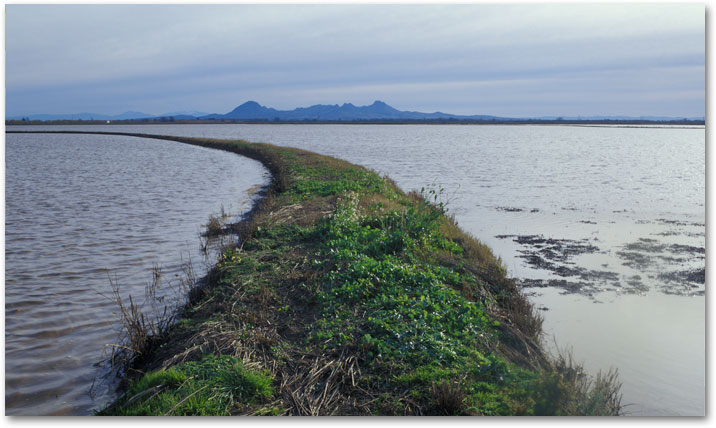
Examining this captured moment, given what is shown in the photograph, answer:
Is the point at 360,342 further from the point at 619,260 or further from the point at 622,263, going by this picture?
the point at 619,260

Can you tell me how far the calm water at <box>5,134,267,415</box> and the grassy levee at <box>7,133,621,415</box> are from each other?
117cm

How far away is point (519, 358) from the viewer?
295 inches

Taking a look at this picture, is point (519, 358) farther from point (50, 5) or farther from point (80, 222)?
point (80, 222)

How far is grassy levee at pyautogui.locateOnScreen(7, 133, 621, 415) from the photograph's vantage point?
19.7ft

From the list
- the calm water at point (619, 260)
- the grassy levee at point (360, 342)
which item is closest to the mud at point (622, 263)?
the calm water at point (619, 260)

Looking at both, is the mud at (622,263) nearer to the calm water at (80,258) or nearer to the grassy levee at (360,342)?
the grassy levee at (360,342)

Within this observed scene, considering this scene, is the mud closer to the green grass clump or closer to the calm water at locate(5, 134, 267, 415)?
the green grass clump

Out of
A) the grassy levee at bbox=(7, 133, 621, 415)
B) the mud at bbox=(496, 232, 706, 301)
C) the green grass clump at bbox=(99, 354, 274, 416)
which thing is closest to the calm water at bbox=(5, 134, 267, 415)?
the grassy levee at bbox=(7, 133, 621, 415)

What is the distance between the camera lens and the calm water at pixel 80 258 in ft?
25.4

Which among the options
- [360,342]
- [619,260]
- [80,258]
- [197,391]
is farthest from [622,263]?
[80,258]

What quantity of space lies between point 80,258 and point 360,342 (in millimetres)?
10225

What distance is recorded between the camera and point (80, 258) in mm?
13961

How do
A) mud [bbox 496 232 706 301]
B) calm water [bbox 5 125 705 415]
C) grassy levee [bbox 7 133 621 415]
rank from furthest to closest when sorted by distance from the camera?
mud [bbox 496 232 706 301] → calm water [bbox 5 125 705 415] → grassy levee [bbox 7 133 621 415]

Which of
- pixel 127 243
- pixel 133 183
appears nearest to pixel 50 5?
pixel 127 243
